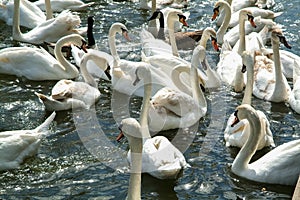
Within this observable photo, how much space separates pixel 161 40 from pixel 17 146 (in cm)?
608

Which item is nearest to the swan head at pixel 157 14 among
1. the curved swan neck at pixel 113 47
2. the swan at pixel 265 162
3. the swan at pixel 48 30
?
the swan at pixel 48 30

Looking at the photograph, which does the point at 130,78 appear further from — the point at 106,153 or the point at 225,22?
the point at 225,22

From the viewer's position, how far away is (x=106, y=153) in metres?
9.82

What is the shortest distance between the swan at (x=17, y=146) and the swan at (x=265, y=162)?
2.70m

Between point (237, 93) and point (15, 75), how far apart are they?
4021 mm

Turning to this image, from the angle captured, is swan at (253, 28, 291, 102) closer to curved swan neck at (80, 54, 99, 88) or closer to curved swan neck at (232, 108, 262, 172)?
curved swan neck at (232, 108, 262, 172)

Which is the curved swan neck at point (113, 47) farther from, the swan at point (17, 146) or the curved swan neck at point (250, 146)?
the curved swan neck at point (250, 146)

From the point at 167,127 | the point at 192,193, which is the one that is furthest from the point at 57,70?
the point at 192,193

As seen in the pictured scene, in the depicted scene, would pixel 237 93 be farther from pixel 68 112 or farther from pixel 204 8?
pixel 204 8

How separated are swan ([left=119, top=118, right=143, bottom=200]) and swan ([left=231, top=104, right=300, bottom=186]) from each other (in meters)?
1.87

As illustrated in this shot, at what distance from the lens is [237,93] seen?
1209 centimetres

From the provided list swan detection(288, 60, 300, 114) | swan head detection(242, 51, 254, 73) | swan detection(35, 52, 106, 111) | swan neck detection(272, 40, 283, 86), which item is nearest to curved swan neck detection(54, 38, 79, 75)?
swan detection(35, 52, 106, 111)

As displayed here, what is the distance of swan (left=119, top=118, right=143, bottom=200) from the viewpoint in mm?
7523

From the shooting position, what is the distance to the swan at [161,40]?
13500 millimetres
